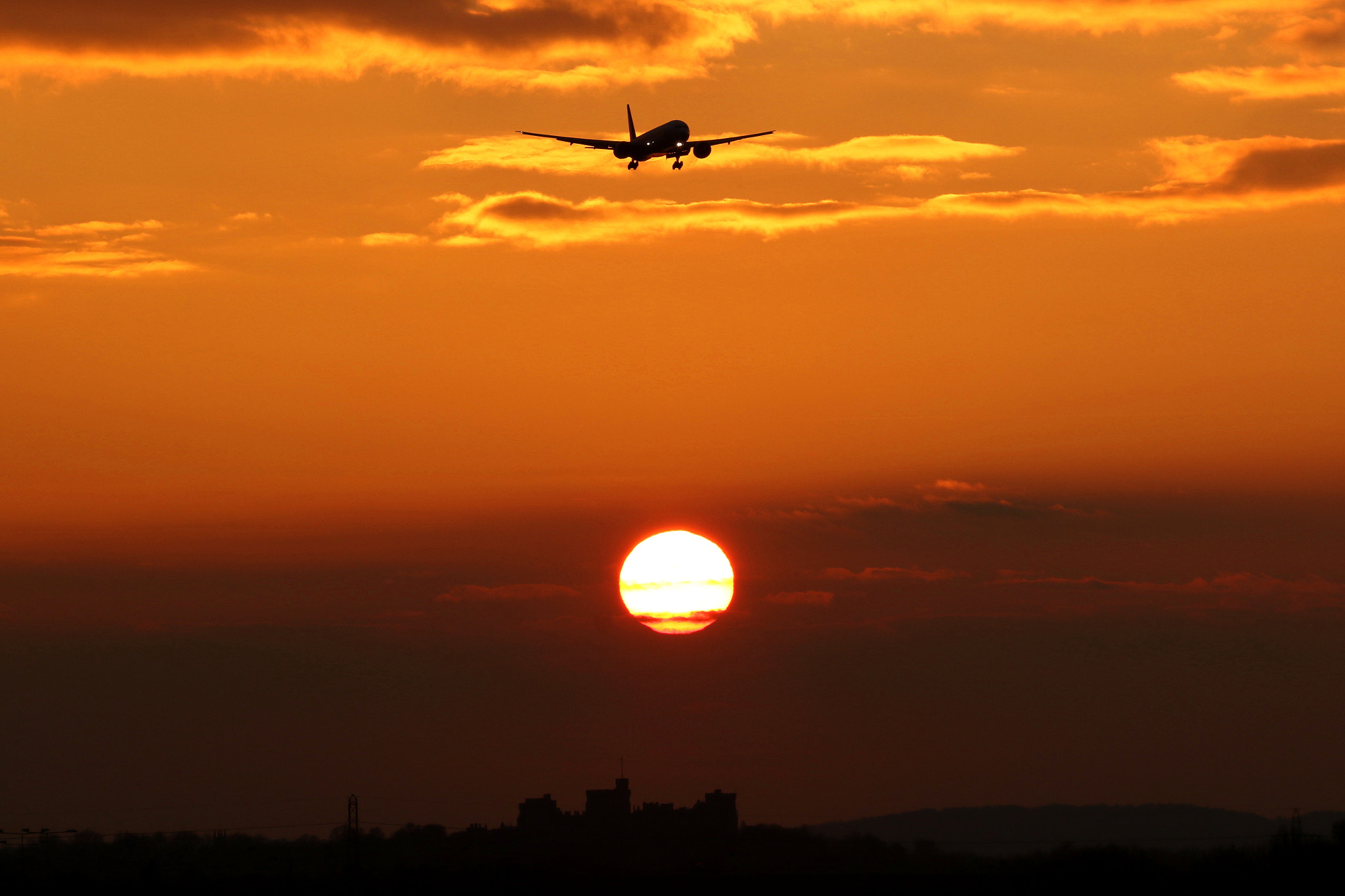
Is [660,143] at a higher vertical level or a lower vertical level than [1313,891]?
higher

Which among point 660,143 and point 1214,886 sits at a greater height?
point 660,143

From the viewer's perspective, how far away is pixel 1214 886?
7731 inches

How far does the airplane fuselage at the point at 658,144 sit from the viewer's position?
6722 inches

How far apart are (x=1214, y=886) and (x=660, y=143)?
120 metres

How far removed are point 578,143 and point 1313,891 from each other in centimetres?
13444

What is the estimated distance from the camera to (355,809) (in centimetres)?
19875

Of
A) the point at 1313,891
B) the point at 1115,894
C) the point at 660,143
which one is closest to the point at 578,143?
the point at 660,143

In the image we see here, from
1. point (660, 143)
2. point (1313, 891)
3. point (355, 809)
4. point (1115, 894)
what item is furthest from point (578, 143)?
point (1313, 891)

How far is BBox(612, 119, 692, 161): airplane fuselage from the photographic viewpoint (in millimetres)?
170750

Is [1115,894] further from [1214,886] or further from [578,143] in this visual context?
[578,143]

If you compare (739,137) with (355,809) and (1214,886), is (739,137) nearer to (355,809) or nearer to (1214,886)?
(355,809)

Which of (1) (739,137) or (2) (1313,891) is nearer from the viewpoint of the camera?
(1) (739,137)

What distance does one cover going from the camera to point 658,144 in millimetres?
171000

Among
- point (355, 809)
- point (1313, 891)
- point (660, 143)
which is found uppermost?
point (660, 143)
